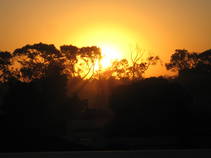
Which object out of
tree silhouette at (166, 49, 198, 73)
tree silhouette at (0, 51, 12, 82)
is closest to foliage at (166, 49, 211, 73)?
tree silhouette at (166, 49, 198, 73)

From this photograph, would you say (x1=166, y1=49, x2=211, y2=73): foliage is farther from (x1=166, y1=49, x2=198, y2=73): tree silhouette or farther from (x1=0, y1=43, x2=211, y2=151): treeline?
(x1=0, y1=43, x2=211, y2=151): treeline

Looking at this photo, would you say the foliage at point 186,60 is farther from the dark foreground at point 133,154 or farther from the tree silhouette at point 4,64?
the dark foreground at point 133,154

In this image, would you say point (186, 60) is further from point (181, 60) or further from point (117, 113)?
point (117, 113)

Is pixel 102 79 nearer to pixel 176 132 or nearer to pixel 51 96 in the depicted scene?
pixel 51 96

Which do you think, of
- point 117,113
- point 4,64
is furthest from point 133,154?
point 4,64

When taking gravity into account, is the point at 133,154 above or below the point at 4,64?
below

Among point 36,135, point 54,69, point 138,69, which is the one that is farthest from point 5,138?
point 138,69

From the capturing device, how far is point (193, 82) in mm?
45844

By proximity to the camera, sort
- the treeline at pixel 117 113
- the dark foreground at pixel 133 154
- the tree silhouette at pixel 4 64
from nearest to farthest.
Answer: the dark foreground at pixel 133 154
the treeline at pixel 117 113
the tree silhouette at pixel 4 64

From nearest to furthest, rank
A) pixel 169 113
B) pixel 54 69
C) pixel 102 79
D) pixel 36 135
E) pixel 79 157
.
Result: pixel 79 157 < pixel 36 135 < pixel 169 113 < pixel 54 69 < pixel 102 79

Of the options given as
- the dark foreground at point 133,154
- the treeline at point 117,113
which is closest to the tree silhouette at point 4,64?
the treeline at point 117,113

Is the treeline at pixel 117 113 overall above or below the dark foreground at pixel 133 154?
above

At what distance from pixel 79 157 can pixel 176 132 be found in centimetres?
1599

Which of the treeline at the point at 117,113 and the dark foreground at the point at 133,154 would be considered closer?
the dark foreground at the point at 133,154
